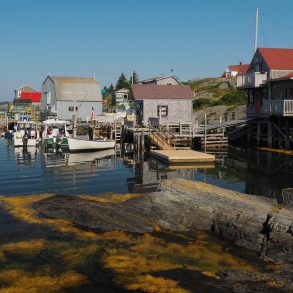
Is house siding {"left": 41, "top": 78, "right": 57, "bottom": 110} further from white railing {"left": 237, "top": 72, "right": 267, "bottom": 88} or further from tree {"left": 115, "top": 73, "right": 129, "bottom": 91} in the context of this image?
tree {"left": 115, "top": 73, "right": 129, "bottom": 91}

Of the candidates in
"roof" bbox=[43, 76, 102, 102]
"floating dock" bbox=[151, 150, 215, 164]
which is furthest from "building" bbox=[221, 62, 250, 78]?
"floating dock" bbox=[151, 150, 215, 164]

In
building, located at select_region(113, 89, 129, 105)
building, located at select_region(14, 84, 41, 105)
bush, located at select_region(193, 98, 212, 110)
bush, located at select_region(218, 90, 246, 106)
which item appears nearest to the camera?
bush, located at select_region(218, 90, 246, 106)

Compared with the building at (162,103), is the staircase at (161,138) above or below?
below

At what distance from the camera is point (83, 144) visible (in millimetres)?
43719

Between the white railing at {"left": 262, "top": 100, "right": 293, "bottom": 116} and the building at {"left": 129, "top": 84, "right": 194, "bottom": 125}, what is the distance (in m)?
13.8

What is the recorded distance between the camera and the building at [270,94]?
133 ft

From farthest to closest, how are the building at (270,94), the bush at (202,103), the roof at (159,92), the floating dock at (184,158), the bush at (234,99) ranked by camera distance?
the bush at (202,103) → the bush at (234,99) → the roof at (159,92) → the building at (270,94) → the floating dock at (184,158)

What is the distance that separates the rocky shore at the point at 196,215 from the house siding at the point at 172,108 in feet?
118

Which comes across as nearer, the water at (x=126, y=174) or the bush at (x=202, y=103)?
the water at (x=126, y=174)

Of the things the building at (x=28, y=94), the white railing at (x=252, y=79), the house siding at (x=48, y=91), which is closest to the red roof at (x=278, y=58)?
the white railing at (x=252, y=79)

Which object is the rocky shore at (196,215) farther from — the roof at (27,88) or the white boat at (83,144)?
the roof at (27,88)

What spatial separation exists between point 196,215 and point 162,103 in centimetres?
3857

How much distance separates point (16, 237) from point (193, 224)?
642 cm

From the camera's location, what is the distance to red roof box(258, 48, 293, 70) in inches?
1740
